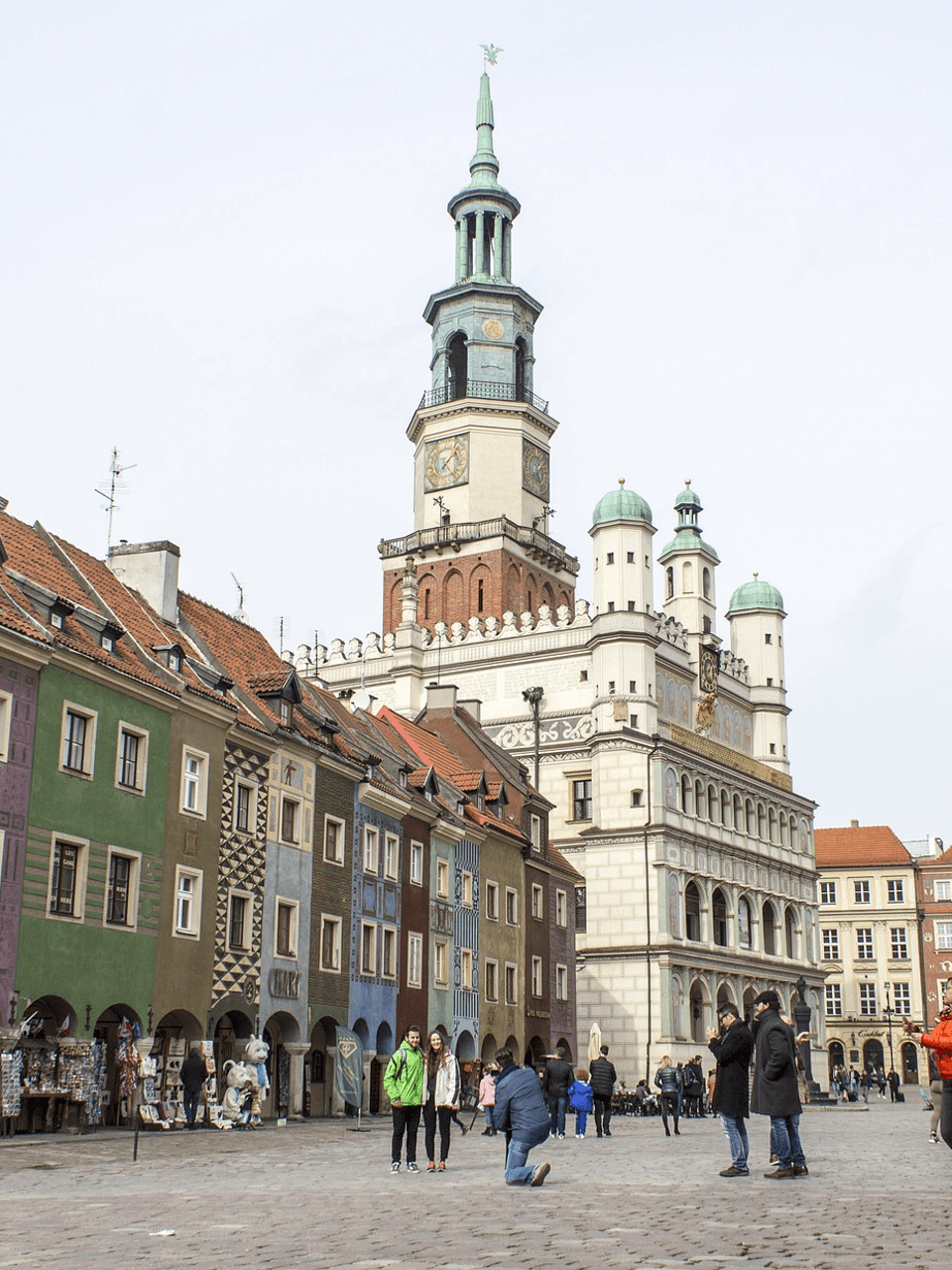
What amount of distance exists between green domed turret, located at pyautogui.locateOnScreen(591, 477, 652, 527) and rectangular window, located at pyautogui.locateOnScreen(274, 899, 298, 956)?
37.1m

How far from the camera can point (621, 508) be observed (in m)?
68.6

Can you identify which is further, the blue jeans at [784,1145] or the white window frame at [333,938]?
the white window frame at [333,938]

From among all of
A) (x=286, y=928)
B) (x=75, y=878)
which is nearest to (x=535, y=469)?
(x=286, y=928)

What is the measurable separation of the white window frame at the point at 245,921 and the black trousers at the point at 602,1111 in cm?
806

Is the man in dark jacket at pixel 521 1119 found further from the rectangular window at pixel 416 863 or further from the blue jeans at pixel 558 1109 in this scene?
the rectangular window at pixel 416 863

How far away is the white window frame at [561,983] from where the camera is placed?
52406 millimetres

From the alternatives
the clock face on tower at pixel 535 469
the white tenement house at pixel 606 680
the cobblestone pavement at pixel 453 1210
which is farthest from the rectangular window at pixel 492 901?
the clock face on tower at pixel 535 469

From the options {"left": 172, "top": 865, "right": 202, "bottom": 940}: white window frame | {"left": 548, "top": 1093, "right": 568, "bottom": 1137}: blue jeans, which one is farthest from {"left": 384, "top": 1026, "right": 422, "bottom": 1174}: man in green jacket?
{"left": 172, "top": 865, "right": 202, "bottom": 940}: white window frame

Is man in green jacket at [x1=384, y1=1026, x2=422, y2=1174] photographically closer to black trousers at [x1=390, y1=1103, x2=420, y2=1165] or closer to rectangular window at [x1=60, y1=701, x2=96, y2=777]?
black trousers at [x1=390, y1=1103, x2=420, y2=1165]

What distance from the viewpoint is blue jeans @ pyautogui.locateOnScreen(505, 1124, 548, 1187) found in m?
15.6

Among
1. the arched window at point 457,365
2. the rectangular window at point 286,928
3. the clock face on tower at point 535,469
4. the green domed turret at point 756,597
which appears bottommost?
the rectangular window at point 286,928

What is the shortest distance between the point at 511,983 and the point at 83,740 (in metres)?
23.9

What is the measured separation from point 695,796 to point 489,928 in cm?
2362

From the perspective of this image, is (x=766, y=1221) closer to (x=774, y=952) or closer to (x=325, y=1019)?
(x=325, y=1019)
